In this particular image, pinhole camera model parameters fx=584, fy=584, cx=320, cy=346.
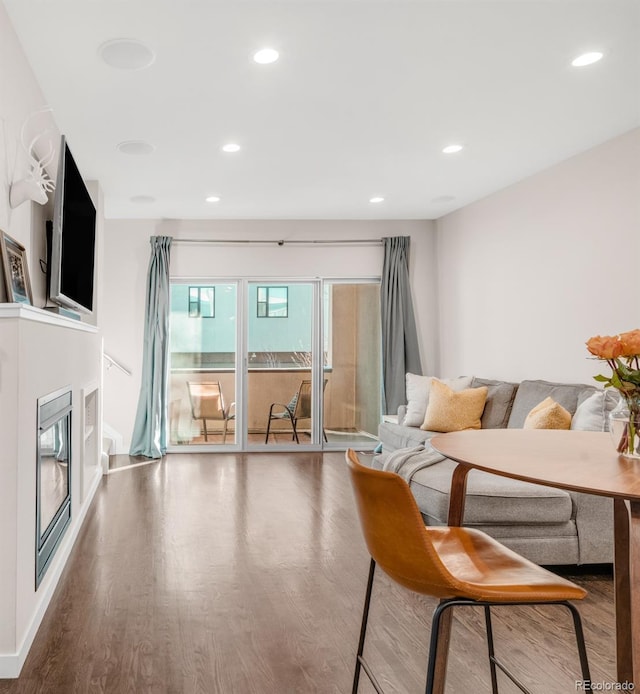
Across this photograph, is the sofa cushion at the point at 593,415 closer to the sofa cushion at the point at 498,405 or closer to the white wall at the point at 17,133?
the sofa cushion at the point at 498,405

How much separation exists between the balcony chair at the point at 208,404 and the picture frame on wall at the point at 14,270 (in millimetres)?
3652

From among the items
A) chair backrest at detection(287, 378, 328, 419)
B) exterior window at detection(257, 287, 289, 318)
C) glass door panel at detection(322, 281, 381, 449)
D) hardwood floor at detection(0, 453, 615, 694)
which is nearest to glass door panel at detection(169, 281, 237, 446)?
exterior window at detection(257, 287, 289, 318)

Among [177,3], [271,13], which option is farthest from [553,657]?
[177,3]

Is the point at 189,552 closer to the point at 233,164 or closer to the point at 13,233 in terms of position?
the point at 13,233

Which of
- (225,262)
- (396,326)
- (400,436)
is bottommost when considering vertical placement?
(400,436)

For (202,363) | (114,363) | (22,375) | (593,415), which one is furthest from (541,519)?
(114,363)

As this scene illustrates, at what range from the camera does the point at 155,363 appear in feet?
19.7

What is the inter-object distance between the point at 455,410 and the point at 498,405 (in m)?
0.34

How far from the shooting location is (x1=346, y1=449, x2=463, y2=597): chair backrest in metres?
1.22

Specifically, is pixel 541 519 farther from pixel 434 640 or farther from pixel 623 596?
pixel 434 640

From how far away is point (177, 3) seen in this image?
234 cm

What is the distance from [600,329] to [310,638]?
2857 mm

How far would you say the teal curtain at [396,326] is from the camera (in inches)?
245

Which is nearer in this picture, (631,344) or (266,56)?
(631,344)
